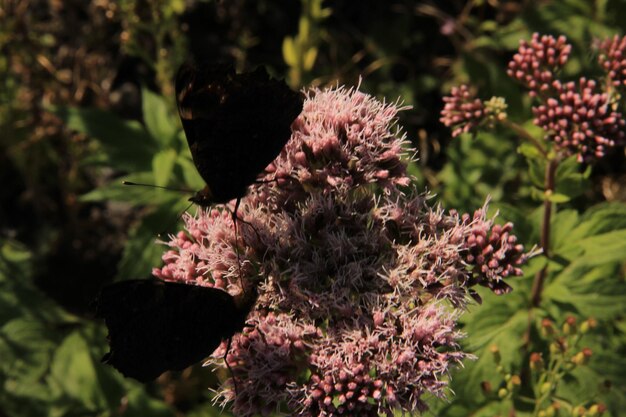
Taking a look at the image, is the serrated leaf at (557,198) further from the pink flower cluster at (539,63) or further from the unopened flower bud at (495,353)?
the unopened flower bud at (495,353)

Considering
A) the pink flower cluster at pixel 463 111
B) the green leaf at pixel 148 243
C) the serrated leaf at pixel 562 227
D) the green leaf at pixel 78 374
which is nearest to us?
the pink flower cluster at pixel 463 111

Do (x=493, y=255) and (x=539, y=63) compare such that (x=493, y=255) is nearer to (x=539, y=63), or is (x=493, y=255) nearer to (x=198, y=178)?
(x=539, y=63)

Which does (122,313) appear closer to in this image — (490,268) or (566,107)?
(490,268)

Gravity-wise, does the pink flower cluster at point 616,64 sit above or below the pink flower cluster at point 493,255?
above

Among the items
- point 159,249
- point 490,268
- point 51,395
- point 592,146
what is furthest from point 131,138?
point 592,146

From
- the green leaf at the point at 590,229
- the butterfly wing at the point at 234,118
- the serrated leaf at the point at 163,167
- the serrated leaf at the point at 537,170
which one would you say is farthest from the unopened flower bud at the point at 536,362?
the serrated leaf at the point at 163,167
